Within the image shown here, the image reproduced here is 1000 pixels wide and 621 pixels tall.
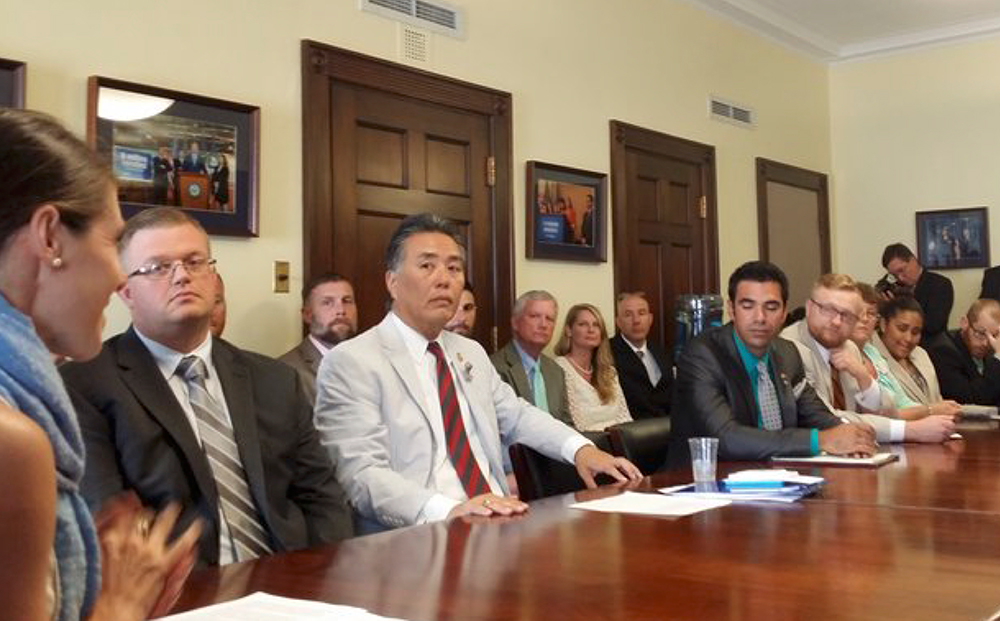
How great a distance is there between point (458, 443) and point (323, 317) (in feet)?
4.88

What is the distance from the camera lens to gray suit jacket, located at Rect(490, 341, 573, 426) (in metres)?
4.68

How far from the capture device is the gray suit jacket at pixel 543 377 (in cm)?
468

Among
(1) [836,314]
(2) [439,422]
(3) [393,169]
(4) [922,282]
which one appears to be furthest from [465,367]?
(4) [922,282]

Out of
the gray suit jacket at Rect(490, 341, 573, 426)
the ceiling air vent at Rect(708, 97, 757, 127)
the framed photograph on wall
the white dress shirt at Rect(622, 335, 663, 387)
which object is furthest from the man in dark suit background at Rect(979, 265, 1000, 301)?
the gray suit jacket at Rect(490, 341, 573, 426)

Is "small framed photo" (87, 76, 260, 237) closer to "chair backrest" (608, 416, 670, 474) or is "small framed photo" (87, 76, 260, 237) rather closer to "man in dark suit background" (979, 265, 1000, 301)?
"chair backrest" (608, 416, 670, 474)

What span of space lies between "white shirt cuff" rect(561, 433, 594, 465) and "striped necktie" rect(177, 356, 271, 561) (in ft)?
2.76

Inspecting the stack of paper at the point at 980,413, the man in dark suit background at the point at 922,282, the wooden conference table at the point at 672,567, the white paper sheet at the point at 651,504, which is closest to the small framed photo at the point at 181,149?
the white paper sheet at the point at 651,504

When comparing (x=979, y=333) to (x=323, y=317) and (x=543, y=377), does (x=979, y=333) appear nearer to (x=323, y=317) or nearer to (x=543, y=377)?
(x=543, y=377)

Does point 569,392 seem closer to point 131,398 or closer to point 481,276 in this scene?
point 481,276

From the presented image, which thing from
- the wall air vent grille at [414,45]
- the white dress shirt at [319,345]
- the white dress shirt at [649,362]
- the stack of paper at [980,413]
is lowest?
the stack of paper at [980,413]

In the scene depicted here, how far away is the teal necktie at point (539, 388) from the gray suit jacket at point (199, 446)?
2491 mm

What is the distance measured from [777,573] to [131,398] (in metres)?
1.26

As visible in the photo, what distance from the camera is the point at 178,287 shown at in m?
2.14

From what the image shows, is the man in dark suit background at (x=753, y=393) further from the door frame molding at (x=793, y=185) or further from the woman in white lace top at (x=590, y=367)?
the door frame molding at (x=793, y=185)
